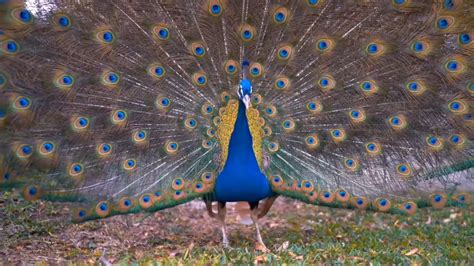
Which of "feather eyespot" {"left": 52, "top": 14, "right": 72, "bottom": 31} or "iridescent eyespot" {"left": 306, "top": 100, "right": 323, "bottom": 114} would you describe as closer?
"feather eyespot" {"left": 52, "top": 14, "right": 72, "bottom": 31}

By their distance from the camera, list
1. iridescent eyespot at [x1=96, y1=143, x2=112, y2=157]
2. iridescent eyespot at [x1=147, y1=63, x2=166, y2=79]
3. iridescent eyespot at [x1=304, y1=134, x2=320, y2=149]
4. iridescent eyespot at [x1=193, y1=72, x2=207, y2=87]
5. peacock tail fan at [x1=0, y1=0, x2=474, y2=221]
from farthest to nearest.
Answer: iridescent eyespot at [x1=304, y1=134, x2=320, y2=149] < iridescent eyespot at [x1=193, y1=72, x2=207, y2=87] < iridescent eyespot at [x1=147, y1=63, x2=166, y2=79] < iridescent eyespot at [x1=96, y1=143, x2=112, y2=157] < peacock tail fan at [x1=0, y1=0, x2=474, y2=221]

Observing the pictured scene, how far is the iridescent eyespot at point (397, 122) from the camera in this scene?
17.8ft

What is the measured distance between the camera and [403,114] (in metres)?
5.44

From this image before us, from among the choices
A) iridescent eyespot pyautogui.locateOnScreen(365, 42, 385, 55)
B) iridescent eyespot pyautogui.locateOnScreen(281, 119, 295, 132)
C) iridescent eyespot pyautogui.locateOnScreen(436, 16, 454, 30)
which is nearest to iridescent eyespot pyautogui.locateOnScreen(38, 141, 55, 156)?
iridescent eyespot pyautogui.locateOnScreen(281, 119, 295, 132)

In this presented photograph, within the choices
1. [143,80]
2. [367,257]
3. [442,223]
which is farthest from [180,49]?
[442,223]

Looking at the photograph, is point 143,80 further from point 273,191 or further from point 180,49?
point 273,191

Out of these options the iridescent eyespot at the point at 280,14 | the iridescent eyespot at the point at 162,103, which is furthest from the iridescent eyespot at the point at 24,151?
the iridescent eyespot at the point at 280,14

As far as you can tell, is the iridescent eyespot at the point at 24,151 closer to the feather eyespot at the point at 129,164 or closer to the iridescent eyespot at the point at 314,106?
the feather eyespot at the point at 129,164

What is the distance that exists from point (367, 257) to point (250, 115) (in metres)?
1.62

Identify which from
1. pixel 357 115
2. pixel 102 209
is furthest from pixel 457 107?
pixel 102 209

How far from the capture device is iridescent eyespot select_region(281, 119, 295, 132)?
5504 mm

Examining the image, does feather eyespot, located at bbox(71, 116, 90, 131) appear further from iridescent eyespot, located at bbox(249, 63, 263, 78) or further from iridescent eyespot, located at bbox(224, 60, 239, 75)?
iridescent eyespot, located at bbox(249, 63, 263, 78)

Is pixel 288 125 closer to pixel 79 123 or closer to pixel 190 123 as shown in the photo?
pixel 190 123

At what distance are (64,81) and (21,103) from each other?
38cm
